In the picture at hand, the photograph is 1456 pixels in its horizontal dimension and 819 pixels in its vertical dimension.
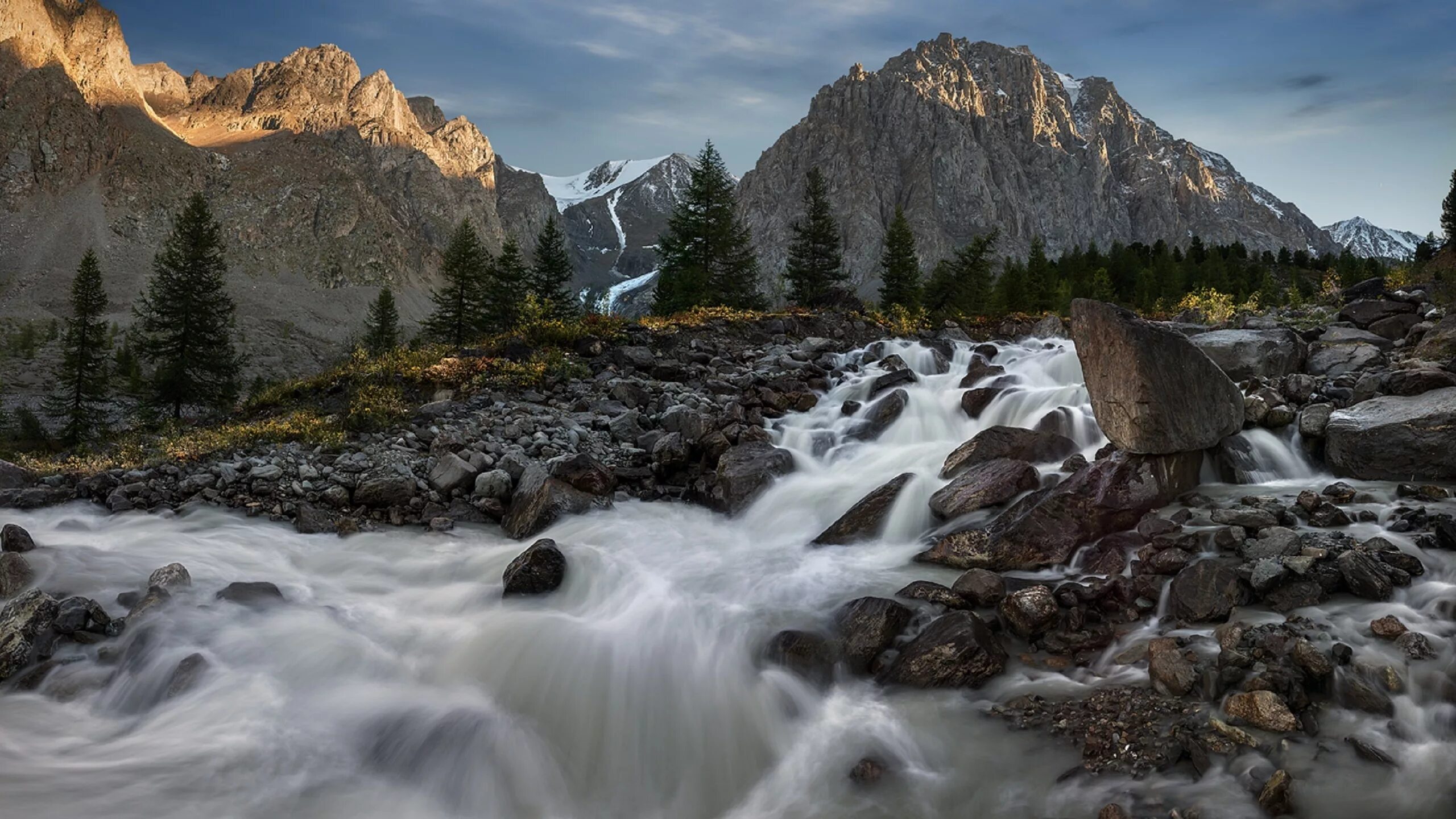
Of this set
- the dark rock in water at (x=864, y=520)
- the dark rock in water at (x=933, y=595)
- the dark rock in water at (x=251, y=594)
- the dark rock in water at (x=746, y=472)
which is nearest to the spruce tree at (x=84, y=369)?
the dark rock in water at (x=251, y=594)

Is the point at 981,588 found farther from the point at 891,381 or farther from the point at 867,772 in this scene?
the point at 891,381

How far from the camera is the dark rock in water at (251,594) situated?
26.8 ft

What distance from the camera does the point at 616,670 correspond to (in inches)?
296

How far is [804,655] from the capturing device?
714 centimetres

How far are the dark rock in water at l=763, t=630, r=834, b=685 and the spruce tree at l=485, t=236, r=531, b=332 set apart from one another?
121 feet

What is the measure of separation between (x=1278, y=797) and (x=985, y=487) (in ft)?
18.2

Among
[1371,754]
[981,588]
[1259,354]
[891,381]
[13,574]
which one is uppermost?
[1259,354]

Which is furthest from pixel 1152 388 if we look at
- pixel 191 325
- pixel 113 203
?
pixel 113 203

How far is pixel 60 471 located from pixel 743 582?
11939 millimetres

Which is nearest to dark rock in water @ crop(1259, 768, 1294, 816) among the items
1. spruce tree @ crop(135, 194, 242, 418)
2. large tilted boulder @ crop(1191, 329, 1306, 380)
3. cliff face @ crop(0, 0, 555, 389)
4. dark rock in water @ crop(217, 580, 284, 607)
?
dark rock in water @ crop(217, 580, 284, 607)

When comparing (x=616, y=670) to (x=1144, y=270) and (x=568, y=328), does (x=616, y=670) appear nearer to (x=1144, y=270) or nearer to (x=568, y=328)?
(x=568, y=328)

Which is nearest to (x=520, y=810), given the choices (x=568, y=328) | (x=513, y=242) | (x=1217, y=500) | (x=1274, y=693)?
(x=1274, y=693)

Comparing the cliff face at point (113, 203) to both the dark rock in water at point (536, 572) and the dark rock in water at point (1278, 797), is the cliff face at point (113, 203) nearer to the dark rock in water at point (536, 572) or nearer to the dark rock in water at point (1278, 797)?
the dark rock in water at point (536, 572)

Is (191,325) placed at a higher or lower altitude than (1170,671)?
higher
